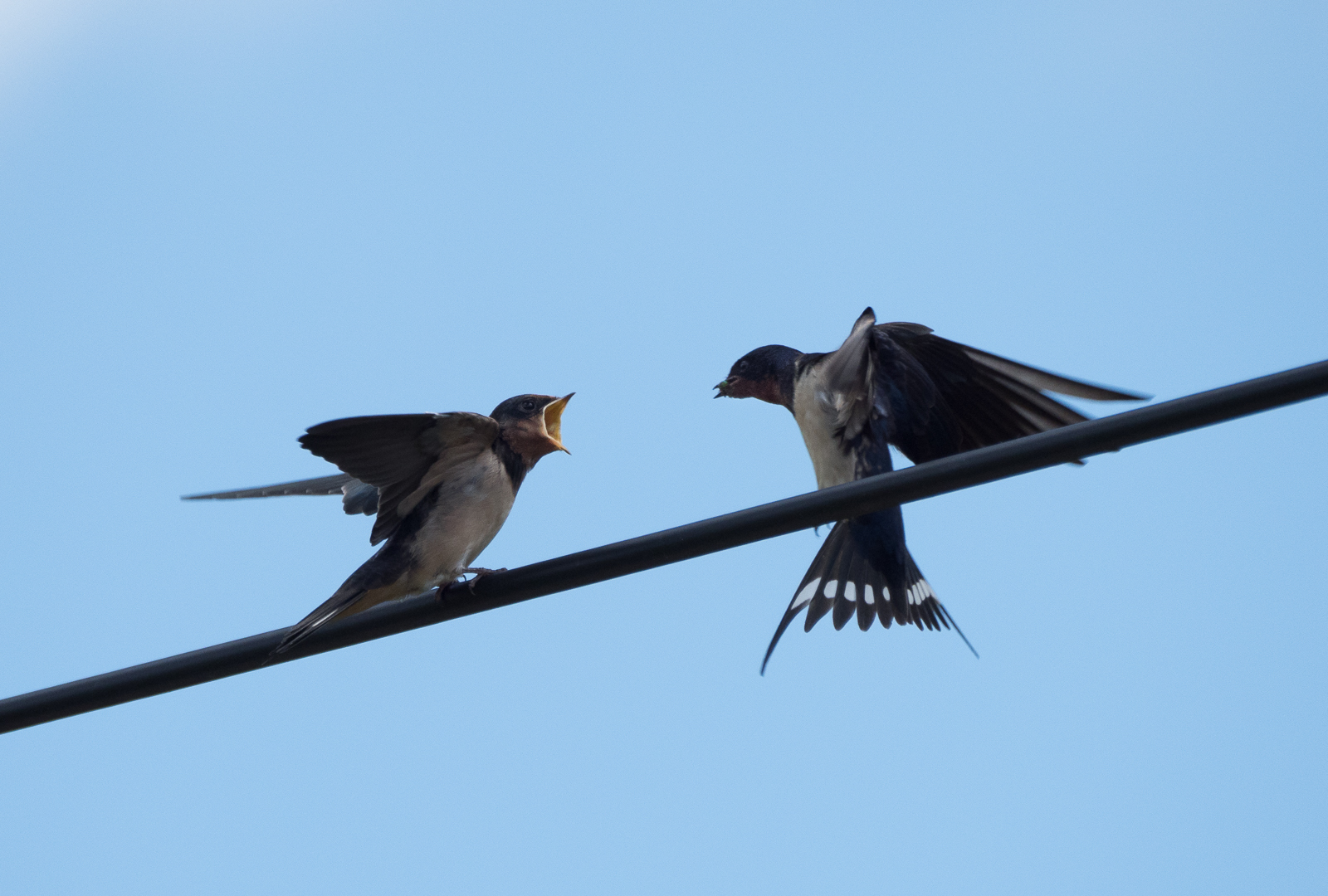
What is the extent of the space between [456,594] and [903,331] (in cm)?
277

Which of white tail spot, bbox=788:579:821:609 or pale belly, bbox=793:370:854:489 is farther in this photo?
pale belly, bbox=793:370:854:489

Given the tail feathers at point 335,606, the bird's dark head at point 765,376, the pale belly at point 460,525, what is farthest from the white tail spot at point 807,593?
the tail feathers at point 335,606

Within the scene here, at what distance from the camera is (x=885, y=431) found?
5133mm

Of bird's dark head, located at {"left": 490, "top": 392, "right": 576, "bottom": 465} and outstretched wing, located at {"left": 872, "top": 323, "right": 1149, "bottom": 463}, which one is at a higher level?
outstretched wing, located at {"left": 872, "top": 323, "right": 1149, "bottom": 463}

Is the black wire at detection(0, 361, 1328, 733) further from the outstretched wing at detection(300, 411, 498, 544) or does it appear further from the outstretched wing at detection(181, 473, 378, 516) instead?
the outstretched wing at detection(181, 473, 378, 516)

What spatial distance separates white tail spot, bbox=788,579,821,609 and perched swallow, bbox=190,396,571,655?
1401 millimetres

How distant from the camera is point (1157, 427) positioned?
2311 millimetres

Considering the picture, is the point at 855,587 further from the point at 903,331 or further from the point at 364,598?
the point at 364,598

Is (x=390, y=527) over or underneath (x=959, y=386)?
underneath

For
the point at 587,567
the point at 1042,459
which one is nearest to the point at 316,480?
the point at 587,567

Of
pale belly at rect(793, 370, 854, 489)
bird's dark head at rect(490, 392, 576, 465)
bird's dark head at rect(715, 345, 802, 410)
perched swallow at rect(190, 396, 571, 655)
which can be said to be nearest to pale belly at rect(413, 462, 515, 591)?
perched swallow at rect(190, 396, 571, 655)

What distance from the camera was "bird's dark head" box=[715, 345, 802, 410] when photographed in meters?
5.83

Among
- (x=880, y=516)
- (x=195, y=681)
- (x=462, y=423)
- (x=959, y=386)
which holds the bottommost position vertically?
(x=195, y=681)

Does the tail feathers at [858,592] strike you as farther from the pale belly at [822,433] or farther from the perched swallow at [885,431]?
the pale belly at [822,433]
